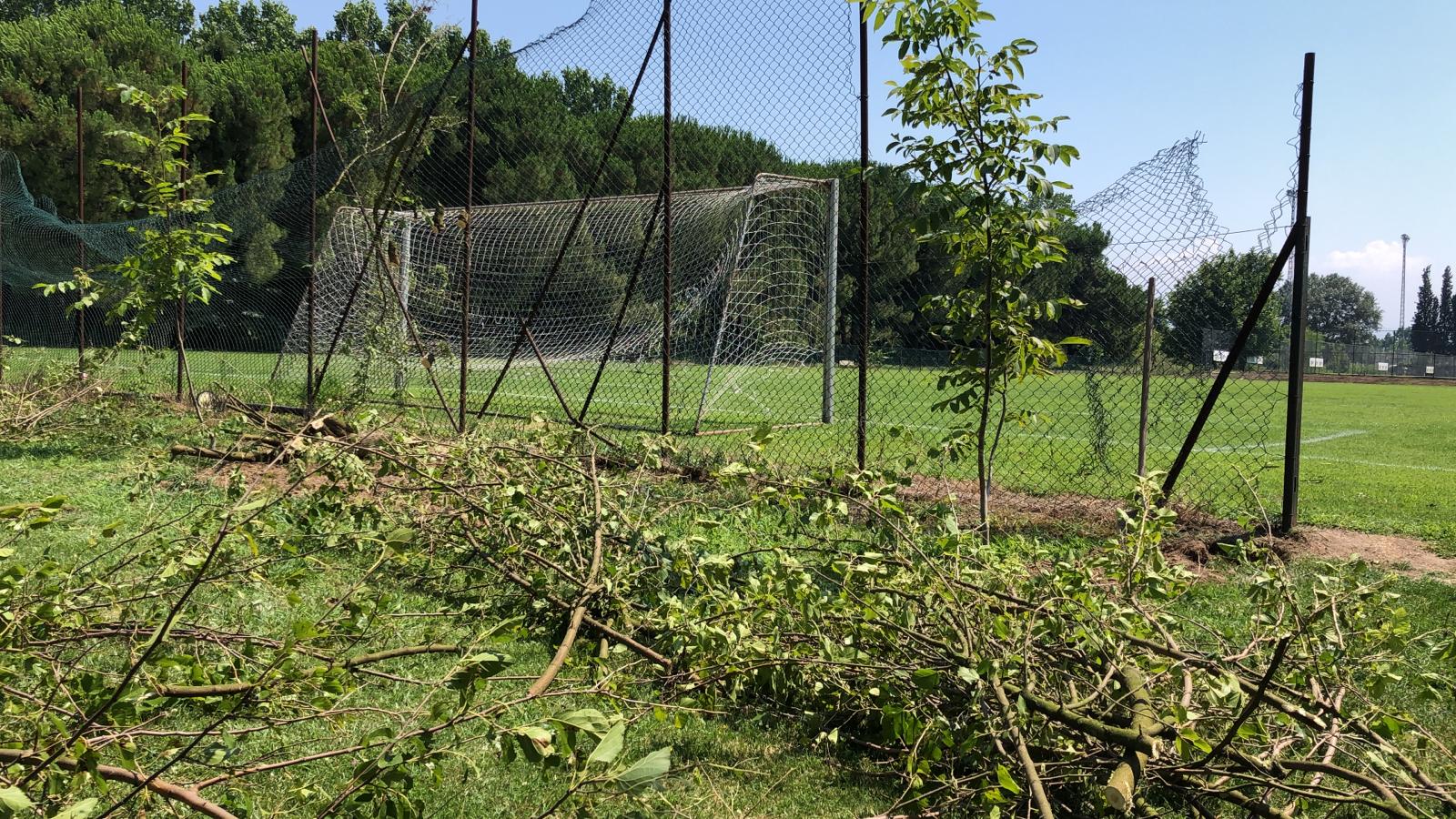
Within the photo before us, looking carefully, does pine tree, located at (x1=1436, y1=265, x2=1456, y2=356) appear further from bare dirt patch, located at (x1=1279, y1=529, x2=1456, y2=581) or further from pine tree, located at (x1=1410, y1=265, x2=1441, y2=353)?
bare dirt patch, located at (x1=1279, y1=529, x2=1456, y2=581)

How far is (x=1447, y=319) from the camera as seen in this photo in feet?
296

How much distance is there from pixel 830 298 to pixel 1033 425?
5.59 m

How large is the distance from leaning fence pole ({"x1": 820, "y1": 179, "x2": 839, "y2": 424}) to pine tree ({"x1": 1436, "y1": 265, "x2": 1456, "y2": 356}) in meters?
86.0

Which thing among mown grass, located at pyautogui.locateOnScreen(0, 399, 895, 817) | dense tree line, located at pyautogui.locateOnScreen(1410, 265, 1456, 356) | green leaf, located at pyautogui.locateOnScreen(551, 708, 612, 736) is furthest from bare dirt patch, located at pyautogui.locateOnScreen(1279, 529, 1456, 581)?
dense tree line, located at pyautogui.locateOnScreen(1410, 265, 1456, 356)

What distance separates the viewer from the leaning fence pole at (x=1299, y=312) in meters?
5.66

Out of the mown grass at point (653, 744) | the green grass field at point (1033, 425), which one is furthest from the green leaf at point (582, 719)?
the green grass field at point (1033, 425)

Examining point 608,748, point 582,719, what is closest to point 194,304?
point 582,719

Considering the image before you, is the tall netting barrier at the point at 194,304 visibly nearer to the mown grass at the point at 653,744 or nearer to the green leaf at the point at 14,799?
the mown grass at the point at 653,744

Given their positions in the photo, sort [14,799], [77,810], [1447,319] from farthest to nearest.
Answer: [1447,319], [77,810], [14,799]

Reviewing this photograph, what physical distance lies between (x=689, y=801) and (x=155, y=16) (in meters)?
58.6

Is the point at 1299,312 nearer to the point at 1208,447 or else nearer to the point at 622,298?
the point at 622,298

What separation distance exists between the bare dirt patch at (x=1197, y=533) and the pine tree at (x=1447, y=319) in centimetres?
8762

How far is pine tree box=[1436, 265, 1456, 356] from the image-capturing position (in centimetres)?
8038

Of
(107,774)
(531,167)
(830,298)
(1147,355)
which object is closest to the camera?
(107,774)
